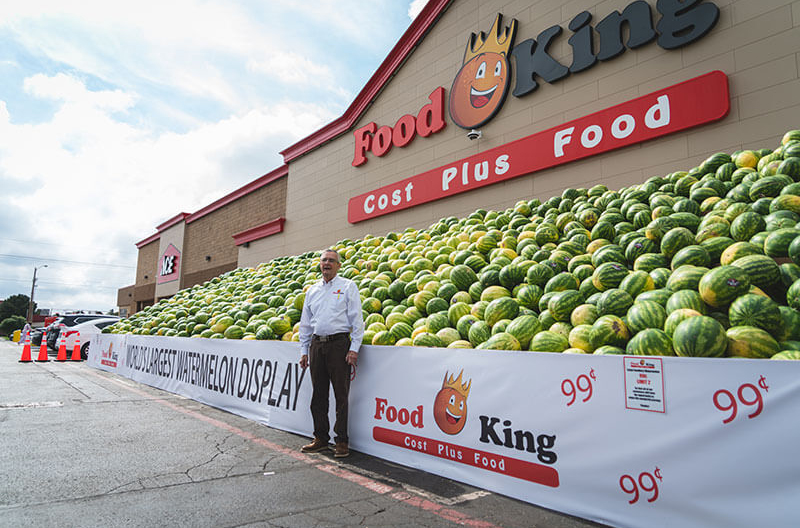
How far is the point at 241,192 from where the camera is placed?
73.4ft

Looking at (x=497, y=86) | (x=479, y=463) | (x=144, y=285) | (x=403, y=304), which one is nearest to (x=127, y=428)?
(x=403, y=304)

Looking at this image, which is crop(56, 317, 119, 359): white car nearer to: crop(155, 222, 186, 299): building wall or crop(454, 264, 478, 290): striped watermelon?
crop(155, 222, 186, 299): building wall

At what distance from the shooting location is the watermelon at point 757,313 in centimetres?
318

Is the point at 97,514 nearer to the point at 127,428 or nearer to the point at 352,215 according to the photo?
the point at 127,428

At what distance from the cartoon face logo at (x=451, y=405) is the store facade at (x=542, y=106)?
6.48 m

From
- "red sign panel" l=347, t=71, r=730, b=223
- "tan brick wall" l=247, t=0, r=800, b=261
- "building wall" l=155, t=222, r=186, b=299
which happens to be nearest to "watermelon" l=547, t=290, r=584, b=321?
"tan brick wall" l=247, t=0, r=800, b=261

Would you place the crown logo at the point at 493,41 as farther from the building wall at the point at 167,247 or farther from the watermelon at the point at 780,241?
the building wall at the point at 167,247

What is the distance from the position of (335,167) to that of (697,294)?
548 inches

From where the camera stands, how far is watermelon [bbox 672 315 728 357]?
3.07 meters

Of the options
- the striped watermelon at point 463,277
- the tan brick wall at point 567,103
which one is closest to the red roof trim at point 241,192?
the tan brick wall at point 567,103

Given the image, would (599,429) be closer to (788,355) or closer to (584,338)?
(584,338)

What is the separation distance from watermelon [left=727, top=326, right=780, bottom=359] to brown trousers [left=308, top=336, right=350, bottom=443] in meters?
3.39


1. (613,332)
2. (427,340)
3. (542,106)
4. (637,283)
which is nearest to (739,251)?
(637,283)

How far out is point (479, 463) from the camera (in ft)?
12.6
